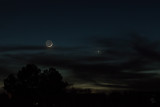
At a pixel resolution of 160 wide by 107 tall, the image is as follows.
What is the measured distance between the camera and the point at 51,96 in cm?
6406

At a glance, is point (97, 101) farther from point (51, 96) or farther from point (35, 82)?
point (35, 82)

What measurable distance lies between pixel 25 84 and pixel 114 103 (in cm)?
2623

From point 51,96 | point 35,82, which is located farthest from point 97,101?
point 35,82

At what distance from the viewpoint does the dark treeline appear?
181 feet

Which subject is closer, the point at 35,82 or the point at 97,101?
the point at 97,101

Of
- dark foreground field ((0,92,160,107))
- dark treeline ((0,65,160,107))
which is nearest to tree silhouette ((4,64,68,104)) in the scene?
dark treeline ((0,65,160,107))

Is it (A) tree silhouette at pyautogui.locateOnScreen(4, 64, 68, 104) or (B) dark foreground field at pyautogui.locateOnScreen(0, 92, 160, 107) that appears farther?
(A) tree silhouette at pyautogui.locateOnScreen(4, 64, 68, 104)

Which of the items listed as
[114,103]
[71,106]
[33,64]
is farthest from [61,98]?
[33,64]

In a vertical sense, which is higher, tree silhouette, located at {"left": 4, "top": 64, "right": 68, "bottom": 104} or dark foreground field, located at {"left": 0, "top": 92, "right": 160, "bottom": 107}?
tree silhouette, located at {"left": 4, "top": 64, "right": 68, "bottom": 104}

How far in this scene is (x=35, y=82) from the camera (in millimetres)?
75875

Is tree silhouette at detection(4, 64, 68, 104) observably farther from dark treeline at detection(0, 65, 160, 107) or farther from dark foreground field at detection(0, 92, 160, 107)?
dark foreground field at detection(0, 92, 160, 107)

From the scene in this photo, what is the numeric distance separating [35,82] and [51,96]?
1275 centimetres

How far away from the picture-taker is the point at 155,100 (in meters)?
52.5

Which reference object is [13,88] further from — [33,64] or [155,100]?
[155,100]
